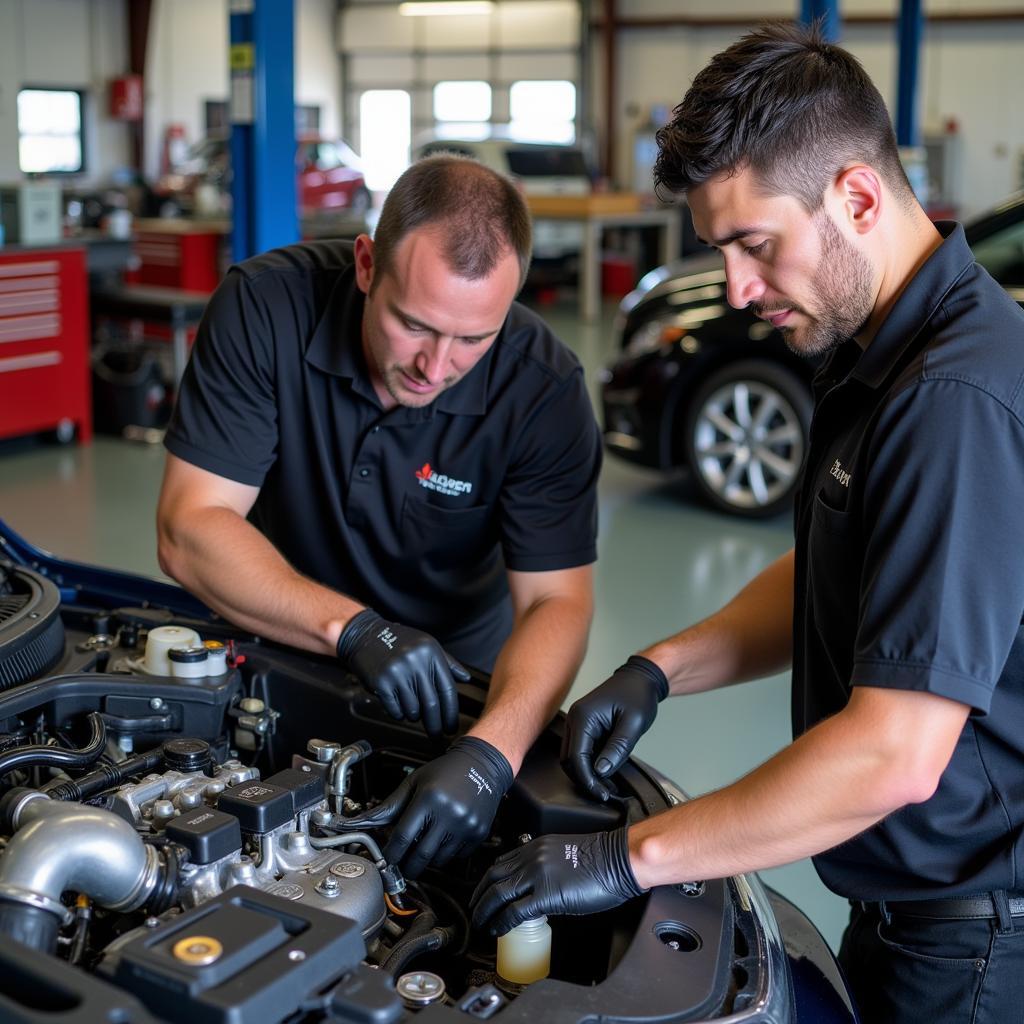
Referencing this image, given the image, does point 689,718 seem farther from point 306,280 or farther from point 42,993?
point 42,993

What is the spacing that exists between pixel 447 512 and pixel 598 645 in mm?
1804

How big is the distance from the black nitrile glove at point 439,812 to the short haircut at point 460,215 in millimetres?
747

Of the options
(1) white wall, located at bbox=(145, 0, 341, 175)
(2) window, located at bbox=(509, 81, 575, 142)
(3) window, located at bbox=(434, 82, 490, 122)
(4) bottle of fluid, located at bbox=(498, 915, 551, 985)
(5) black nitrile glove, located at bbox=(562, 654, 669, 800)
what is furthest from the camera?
(3) window, located at bbox=(434, 82, 490, 122)

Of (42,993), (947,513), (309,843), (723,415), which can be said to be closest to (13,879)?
(42,993)

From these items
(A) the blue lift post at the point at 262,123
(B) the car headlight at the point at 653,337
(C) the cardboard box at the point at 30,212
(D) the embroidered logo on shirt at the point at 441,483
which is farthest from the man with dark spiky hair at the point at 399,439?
(C) the cardboard box at the point at 30,212

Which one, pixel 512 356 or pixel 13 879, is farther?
pixel 512 356

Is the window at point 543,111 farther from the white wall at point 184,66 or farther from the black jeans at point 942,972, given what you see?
→ the black jeans at point 942,972

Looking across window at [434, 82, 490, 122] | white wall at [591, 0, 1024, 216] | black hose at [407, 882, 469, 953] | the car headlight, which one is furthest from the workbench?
black hose at [407, 882, 469, 953]

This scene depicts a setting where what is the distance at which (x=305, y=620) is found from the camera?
6.15ft

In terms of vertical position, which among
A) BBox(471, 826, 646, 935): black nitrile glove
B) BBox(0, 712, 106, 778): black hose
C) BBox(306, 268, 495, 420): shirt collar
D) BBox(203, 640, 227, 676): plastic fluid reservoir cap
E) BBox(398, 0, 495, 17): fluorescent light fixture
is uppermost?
BBox(398, 0, 495, 17): fluorescent light fixture

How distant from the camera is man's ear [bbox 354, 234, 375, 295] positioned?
6.76 ft

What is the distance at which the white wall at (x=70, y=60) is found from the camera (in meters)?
14.1

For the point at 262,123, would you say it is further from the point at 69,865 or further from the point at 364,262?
the point at 69,865

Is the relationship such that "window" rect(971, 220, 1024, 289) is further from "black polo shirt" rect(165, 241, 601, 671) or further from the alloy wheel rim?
"black polo shirt" rect(165, 241, 601, 671)
